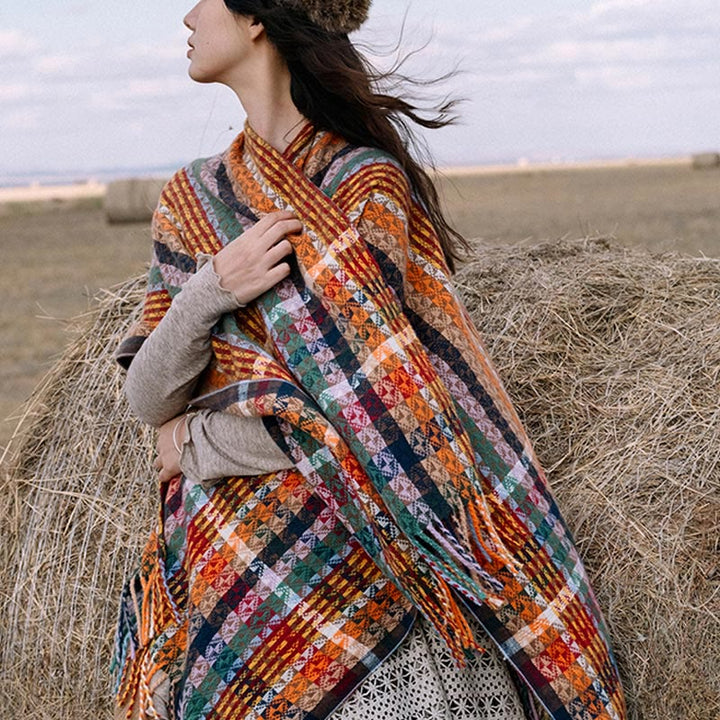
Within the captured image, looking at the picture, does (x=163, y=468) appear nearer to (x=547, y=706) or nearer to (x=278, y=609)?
(x=278, y=609)

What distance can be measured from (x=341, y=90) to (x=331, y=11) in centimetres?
16

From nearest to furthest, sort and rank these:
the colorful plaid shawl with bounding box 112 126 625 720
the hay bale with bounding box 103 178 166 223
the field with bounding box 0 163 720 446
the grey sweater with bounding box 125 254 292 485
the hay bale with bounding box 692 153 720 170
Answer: the colorful plaid shawl with bounding box 112 126 625 720
the grey sweater with bounding box 125 254 292 485
the field with bounding box 0 163 720 446
the hay bale with bounding box 103 178 166 223
the hay bale with bounding box 692 153 720 170

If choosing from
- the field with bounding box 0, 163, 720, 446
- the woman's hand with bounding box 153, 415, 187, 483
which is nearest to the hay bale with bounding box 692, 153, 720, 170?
the field with bounding box 0, 163, 720, 446

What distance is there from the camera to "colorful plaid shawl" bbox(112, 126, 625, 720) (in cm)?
218

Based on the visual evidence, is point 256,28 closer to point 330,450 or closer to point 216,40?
Result: point 216,40

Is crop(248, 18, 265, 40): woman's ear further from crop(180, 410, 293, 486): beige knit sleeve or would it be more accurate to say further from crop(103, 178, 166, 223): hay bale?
crop(103, 178, 166, 223): hay bale

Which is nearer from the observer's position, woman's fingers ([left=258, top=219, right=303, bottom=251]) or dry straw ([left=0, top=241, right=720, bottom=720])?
woman's fingers ([left=258, top=219, right=303, bottom=251])

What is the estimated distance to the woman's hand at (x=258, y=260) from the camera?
226 cm

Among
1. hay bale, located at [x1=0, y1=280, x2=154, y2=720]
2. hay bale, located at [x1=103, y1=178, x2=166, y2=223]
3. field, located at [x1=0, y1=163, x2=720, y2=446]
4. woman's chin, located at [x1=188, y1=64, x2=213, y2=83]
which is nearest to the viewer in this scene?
woman's chin, located at [x1=188, y1=64, x2=213, y2=83]

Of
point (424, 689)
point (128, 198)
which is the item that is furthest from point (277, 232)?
point (128, 198)

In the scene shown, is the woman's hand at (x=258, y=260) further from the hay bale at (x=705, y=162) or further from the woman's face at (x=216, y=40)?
the hay bale at (x=705, y=162)

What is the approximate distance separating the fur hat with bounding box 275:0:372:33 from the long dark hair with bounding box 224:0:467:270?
0.05 ft

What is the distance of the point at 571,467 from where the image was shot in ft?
9.23

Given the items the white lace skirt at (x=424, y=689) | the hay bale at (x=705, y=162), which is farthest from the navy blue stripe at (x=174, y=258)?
the hay bale at (x=705, y=162)
